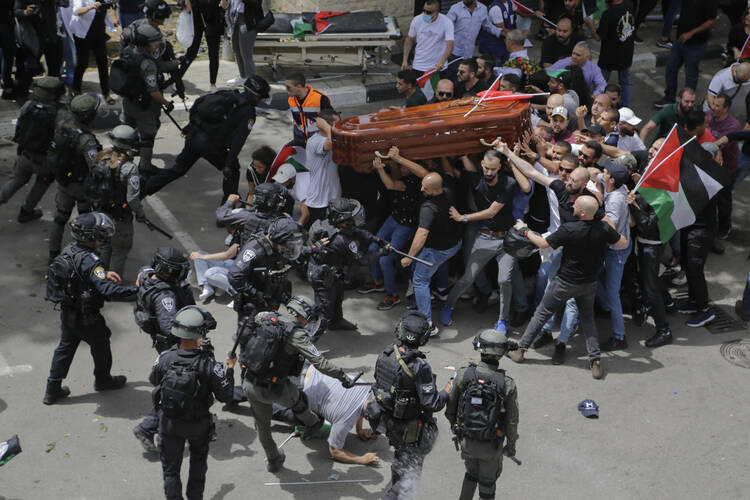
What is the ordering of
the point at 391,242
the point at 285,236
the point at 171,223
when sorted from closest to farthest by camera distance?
the point at 285,236 < the point at 391,242 < the point at 171,223

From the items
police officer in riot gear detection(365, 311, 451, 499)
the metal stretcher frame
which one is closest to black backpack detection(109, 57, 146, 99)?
the metal stretcher frame

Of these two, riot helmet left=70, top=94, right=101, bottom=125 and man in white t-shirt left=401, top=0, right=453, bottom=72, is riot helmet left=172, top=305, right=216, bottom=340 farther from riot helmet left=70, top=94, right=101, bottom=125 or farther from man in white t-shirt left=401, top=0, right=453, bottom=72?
man in white t-shirt left=401, top=0, right=453, bottom=72

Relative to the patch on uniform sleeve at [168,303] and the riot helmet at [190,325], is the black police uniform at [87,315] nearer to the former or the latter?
the patch on uniform sleeve at [168,303]

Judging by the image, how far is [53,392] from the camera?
7.18 meters

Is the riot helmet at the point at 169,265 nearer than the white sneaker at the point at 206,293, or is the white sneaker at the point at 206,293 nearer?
the riot helmet at the point at 169,265

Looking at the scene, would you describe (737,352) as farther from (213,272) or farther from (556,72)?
(213,272)

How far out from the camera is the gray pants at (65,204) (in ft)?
28.5

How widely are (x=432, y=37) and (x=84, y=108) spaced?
15.8ft

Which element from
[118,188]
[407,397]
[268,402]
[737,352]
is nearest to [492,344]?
[407,397]

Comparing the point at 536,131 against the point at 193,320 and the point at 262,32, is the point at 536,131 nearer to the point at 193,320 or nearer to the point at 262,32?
the point at 193,320

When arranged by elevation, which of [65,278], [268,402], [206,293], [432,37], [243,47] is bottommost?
[206,293]

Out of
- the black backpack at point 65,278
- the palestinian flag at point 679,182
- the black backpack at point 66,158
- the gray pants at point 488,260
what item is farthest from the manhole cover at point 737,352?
the black backpack at point 66,158

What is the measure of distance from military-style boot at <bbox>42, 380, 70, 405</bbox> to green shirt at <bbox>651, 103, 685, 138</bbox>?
6723 millimetres

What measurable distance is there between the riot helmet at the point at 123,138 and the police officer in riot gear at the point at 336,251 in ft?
6.62
